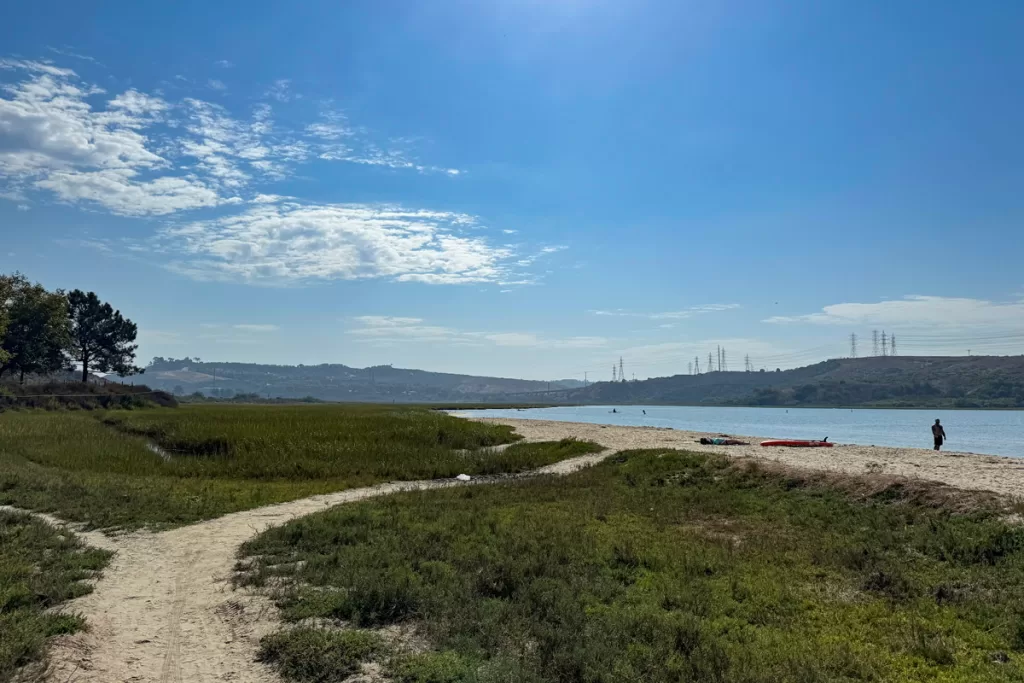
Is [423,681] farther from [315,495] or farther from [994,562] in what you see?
[315,495]

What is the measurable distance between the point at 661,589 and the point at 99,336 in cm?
10356

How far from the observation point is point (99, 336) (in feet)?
308

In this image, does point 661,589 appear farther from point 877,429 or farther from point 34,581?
point 877,429

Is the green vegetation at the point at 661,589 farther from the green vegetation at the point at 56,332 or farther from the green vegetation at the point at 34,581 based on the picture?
the green vegetation at the point at 56,332

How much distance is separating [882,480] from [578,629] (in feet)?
43.7

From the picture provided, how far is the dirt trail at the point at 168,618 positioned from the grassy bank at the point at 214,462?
3042 mm

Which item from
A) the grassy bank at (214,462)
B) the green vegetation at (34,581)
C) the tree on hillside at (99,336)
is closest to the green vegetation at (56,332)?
the tree on hillside at (99,336)

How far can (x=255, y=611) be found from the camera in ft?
33.9

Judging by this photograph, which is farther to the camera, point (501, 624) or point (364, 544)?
point (364, 544)

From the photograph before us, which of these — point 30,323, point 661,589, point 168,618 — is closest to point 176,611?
point 168,618

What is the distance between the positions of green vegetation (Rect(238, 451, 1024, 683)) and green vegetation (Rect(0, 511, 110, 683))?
9.21 feet

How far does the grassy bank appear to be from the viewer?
18750mm

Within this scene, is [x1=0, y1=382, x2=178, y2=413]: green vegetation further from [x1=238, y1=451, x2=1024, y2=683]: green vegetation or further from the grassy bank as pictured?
[x1=238, y1=451, x2=1024, y2=683]: green vegetation

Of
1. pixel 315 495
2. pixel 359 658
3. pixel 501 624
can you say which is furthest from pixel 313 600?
pixel 315 495
